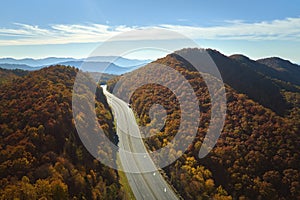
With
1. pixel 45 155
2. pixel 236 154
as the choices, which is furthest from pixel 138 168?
pixel 236 154

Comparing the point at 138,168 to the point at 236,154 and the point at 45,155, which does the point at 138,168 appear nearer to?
the point at 45,155

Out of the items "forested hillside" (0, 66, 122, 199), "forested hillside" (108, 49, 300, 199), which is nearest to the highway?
"forested hillside" (108, 49, 300, 199)

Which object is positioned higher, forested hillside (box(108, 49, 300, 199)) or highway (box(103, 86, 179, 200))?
forested hillside (box(108, 49, 300, 199))

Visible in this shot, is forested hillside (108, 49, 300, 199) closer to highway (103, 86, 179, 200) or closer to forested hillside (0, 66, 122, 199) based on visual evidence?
highway (103, 86, 179, 200)

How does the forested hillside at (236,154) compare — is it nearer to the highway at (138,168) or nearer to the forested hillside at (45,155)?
the highway at (138,168)

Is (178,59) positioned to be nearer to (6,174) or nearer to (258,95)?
(258,95)

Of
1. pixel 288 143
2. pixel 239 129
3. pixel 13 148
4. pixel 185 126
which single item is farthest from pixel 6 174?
pixel 288 143
